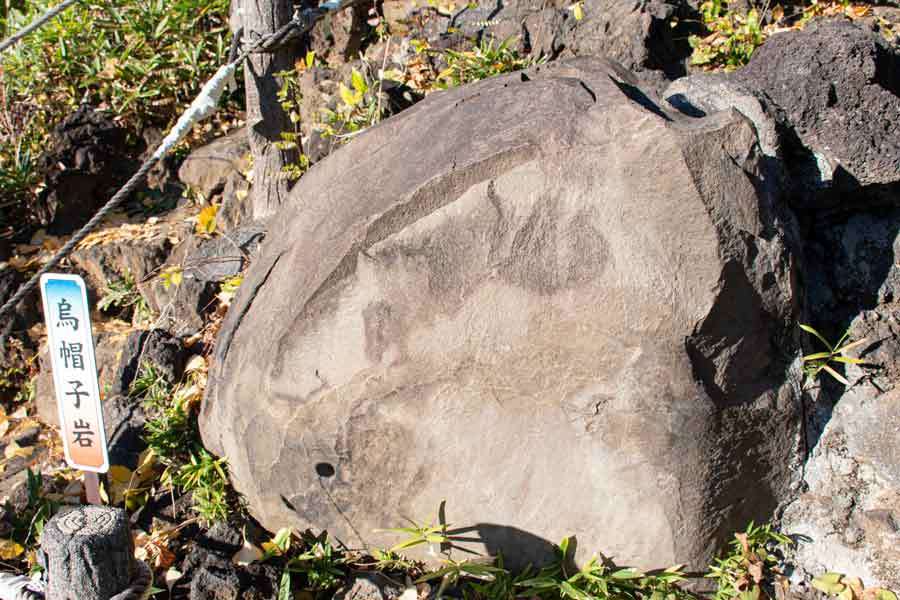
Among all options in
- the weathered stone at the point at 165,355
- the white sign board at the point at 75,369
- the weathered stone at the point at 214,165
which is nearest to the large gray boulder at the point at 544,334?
the white sign board at the point at 75,369

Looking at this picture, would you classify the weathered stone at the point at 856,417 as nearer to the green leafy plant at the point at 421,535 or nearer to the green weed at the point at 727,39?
the green leafy plant at the point at 421,535

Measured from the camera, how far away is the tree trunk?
4.09 meters

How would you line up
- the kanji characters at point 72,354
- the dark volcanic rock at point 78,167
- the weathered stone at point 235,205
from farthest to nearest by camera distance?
the dark volcanic rock at point 78,167, the weathered stone at point 235,205, the kanji characters at point 72,354

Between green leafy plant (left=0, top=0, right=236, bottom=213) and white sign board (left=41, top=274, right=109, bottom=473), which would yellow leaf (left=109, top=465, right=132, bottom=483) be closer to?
white sign board (left=41, top=274, right=109, bottom=473)

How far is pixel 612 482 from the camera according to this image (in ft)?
8.30

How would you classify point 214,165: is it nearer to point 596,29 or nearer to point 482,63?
point 482,63

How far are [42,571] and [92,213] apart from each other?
9.69 feet

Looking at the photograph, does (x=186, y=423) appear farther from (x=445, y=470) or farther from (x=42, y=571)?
(x=445, y=470)

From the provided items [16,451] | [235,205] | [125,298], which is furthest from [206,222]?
[16,451]

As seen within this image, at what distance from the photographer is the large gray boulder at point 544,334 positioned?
2.36 m

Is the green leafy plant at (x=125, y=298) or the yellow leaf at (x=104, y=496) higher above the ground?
the green leafy plant at (x=125, y=298)

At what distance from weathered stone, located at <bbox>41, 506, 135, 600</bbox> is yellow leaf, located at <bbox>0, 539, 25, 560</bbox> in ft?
2.01

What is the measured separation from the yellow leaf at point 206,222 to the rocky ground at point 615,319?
1.35 meters

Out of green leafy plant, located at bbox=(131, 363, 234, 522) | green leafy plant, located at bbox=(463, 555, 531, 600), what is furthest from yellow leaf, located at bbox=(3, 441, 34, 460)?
green leafy plant, located at bbox=(463, 555, 531, 600)
